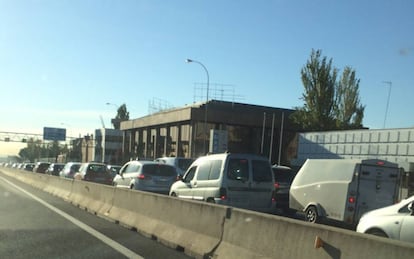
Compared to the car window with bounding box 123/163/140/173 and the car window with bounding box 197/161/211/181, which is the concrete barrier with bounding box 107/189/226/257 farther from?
the car window with bounding box 123/163/140/173

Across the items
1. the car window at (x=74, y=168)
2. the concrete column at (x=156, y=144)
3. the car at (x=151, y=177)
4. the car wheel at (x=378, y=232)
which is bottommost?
the concrete column at (x=156, y=144)

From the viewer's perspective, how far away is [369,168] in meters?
14.6

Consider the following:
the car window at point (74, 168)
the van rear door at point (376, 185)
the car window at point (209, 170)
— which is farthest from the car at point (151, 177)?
the car window at point (74, 168)

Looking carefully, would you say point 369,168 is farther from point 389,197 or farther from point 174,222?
point 174,222

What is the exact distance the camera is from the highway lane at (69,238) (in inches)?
355

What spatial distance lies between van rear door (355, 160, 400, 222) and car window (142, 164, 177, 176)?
8527mm

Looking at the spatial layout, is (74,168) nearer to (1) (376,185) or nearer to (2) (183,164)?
(2) (183,164)

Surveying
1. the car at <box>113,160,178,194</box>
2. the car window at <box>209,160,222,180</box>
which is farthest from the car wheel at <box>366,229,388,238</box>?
the car at <box>113,160,178,194</box>

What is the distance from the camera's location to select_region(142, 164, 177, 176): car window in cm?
2073

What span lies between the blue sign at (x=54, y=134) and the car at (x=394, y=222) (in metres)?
85.7

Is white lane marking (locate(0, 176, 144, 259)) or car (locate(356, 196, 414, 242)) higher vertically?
car (locate(356, 196, 414, 242))

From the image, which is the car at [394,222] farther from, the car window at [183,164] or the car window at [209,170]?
the car window at [183,164]

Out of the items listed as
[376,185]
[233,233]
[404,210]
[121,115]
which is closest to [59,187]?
[376,185]

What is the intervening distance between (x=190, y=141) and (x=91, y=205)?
39609 mm
